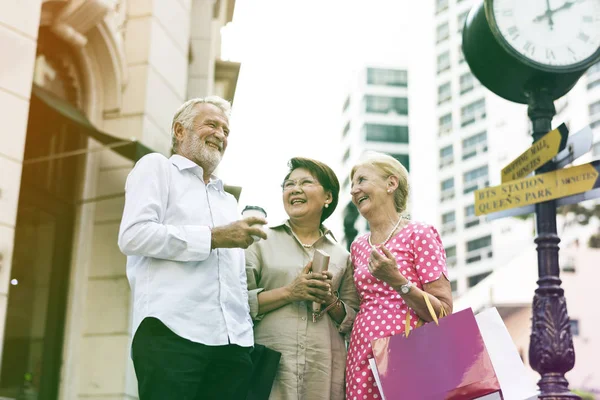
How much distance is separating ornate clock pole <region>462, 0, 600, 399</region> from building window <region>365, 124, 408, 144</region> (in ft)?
232

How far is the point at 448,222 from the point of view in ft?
212

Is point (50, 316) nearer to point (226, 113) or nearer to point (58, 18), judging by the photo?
point (58, 18)

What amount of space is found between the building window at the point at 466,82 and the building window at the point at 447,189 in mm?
7153

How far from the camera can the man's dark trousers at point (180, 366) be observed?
3.37 meters

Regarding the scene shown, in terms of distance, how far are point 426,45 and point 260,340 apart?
230ft

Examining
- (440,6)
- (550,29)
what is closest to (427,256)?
(550,29)

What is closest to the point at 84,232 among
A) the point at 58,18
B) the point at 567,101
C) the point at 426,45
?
the point at 58,18

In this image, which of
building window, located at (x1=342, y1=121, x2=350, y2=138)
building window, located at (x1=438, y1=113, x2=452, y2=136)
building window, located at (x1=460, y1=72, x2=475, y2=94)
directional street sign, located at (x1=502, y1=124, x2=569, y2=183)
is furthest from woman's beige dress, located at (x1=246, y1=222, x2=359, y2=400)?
building window, located at (x1=342, y1=121, x2=350, y2=138)

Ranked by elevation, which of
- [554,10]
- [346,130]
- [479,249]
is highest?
[346,130]

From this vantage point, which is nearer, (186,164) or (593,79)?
(186,164)

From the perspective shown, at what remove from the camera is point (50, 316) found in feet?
27.6

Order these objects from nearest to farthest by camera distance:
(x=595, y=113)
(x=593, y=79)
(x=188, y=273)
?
(x=188, y=273), (x=595, y=113), (x=593, y=79)

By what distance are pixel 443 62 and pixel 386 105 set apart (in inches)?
387

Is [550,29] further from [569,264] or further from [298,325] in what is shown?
[569,264]
